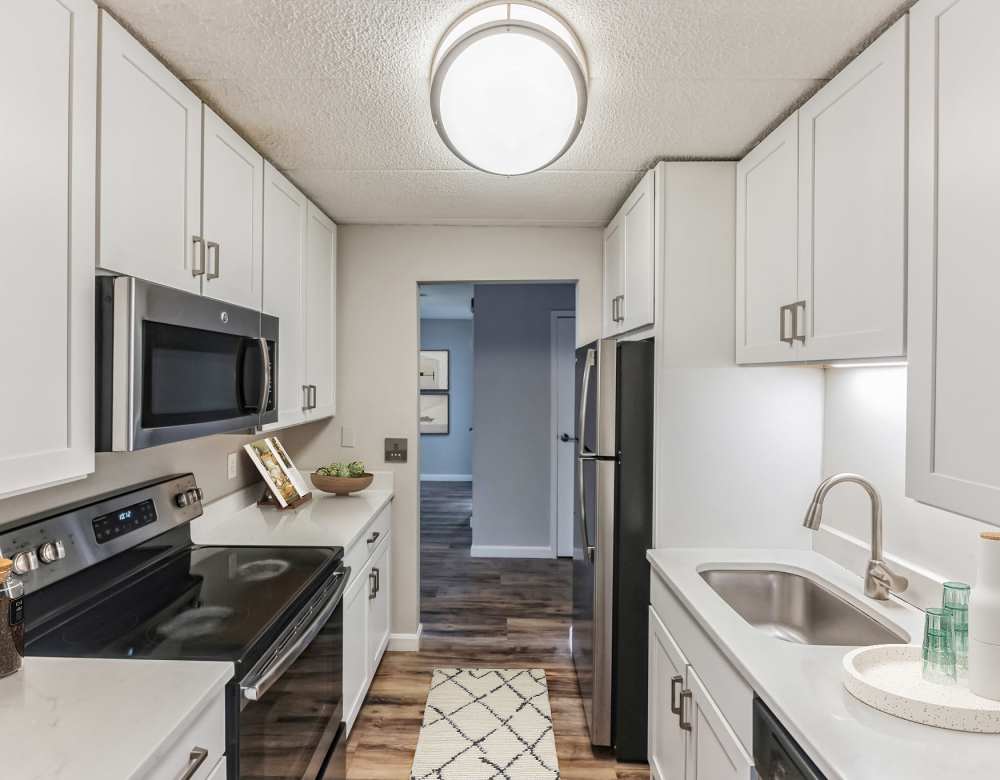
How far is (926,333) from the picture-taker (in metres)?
1.19

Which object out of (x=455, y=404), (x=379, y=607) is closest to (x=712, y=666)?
(x=379, y=607)

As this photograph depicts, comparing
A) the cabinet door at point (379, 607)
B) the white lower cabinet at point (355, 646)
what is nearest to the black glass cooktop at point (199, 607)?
the white lower cabinet at point (355, 646)

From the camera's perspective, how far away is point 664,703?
6.72ft

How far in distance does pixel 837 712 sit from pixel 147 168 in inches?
72.8

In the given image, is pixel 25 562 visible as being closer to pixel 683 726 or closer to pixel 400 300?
pixel 683 726

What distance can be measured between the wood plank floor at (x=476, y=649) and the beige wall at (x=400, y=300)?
2.18 feet

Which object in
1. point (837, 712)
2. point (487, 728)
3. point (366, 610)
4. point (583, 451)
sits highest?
point (583, 451)

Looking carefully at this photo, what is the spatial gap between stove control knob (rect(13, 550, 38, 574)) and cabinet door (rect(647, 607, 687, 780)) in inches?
66.0

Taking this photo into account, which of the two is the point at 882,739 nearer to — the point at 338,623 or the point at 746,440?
the point at 746,440

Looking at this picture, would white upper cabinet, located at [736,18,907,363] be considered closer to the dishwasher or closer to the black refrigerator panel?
the black refrigerator panel

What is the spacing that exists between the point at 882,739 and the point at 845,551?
1.07 metres

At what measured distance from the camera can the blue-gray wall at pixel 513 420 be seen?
5.03m

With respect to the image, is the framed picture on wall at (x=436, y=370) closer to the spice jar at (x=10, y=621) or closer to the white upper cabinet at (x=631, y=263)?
the white upper cabinet at (x=631, y=263)

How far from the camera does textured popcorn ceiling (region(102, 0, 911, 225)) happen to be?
1349 mm
